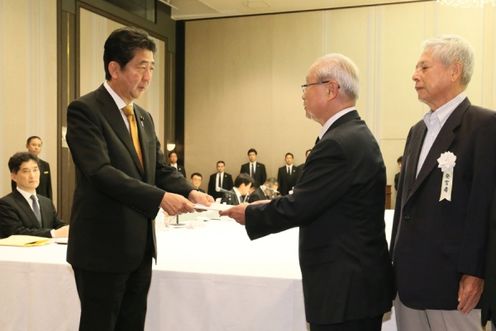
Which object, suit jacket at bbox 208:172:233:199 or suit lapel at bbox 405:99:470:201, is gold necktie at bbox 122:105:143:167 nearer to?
suit lapel at bbox 405:99:470:201

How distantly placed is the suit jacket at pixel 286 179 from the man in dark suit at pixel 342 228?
10061 mm

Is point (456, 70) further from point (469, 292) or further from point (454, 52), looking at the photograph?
point (469, 292)

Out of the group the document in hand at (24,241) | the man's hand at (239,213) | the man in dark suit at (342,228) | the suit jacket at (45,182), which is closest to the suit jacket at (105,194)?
the man's hand at (239,213)

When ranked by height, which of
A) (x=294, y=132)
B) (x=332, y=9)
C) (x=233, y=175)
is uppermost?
(x=332, y=9)

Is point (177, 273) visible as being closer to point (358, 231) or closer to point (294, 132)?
point (358, 231)

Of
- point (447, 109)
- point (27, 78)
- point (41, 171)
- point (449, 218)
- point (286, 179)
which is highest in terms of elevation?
point (27, 78)

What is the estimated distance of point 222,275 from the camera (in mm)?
2461

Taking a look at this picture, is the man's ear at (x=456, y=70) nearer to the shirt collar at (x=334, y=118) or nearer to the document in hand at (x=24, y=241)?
the shirt collar at (x=334, y=118)

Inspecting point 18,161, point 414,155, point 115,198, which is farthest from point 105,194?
point 18,161

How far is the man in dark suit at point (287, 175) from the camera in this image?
11.9 metres

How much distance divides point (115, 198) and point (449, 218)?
1.08m

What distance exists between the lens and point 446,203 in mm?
1759

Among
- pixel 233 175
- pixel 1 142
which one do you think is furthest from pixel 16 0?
pixel 233 175

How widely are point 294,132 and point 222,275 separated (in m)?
10.2
